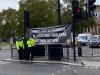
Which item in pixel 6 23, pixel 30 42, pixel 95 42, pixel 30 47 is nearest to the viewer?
pixel 30 42

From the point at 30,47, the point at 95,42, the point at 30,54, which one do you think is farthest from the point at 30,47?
the point at 95,42

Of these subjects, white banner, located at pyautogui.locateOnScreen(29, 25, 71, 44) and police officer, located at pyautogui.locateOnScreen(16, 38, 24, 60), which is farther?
police officer, located at pyautogui.locateOnScreen(16, 38, 24, 60)

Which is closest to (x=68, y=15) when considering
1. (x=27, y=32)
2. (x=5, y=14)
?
(x=5, y=14)

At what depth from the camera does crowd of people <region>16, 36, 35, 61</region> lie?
24.4 metres

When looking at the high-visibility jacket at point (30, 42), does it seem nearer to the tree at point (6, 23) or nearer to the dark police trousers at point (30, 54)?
the dark police trousers at point (30, 54)

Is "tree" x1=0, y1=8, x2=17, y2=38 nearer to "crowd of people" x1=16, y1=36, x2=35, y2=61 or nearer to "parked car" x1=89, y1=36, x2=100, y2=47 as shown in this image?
"parked car" x1=89, y1=36, x2=100, y2=47

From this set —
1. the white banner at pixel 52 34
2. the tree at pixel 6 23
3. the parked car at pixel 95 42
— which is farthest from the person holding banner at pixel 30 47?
the tree at pixel 6 23

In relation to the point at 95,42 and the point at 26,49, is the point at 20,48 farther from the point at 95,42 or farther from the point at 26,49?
the point at 95,42

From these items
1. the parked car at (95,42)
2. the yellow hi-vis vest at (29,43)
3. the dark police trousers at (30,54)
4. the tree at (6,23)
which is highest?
the tree at (6,23)

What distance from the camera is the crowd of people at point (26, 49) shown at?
960 inches

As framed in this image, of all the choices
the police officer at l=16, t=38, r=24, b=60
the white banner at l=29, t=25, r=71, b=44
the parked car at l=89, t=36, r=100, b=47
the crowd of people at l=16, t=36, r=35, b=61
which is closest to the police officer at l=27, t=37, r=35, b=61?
the crowd of people at l=16, t=36, r=35, b=61

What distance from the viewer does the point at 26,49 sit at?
2506cm

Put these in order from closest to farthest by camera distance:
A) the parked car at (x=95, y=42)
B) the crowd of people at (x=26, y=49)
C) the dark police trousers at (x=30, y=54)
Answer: the crowd of people at (x=26, y=49) < the dark police trousers at (x=30, y=54) < the parked car at (x=95, y=42)

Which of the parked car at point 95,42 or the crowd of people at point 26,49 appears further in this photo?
the parked car at point 95,42
